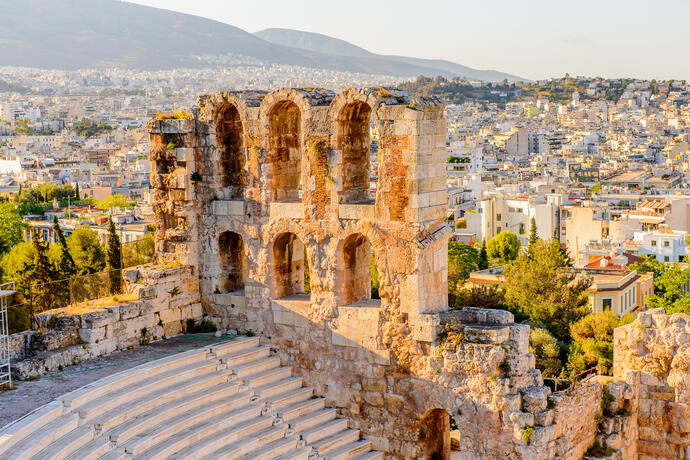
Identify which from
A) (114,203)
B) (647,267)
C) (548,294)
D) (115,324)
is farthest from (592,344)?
(114,203)

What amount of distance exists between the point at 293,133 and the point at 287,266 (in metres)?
2.73

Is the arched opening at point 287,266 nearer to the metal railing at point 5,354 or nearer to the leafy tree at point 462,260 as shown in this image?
the metal railing at point 5,354

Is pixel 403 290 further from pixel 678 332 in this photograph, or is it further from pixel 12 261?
pixel 12 261

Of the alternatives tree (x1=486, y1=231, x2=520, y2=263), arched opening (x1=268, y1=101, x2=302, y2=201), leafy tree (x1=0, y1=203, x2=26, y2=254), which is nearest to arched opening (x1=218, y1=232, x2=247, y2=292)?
arched opening (x1=268, y1=101, x2=302, y2=201)

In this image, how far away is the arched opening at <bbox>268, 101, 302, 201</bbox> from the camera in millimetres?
19797

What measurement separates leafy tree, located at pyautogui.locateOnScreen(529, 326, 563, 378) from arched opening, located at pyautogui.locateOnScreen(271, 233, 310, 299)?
12406mm

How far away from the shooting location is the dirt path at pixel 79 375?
15094 millimetres

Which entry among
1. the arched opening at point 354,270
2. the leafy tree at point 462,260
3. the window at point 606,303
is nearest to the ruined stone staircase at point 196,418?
the arched opening at point 354,270

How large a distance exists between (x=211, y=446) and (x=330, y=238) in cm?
464

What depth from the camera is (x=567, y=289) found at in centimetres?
3894

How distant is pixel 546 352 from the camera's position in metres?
31.7

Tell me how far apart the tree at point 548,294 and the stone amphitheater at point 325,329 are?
1723cm

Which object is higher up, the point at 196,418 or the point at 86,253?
the point at 196,418

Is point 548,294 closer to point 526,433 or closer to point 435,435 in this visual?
point 435,435
